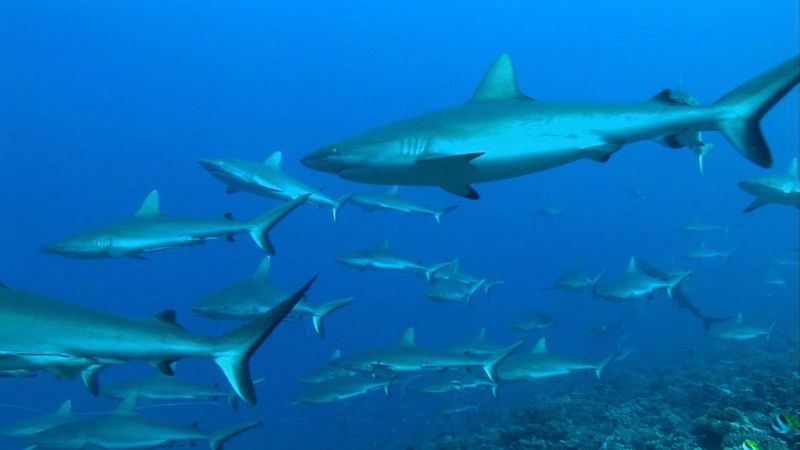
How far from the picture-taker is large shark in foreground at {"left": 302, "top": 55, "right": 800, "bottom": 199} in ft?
13.1

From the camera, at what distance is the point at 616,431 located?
31.3 ft

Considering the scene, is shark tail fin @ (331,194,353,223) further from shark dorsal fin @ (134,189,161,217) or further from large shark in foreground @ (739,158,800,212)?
large shark in foreground @ (739,158,800,212)

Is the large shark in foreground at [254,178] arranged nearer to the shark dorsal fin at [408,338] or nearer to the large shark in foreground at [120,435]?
the shark dorsal fin at [408,338]

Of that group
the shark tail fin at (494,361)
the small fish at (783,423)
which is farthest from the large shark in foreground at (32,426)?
the small fish at (783,423)

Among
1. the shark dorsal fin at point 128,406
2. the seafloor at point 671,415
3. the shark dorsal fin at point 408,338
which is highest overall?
the shark dorsal fin at point 128,406

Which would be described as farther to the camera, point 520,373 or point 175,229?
point 520,373

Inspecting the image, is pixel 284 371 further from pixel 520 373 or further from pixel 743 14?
pixel 743 14

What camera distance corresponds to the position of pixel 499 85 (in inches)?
194

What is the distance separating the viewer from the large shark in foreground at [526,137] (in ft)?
13.1

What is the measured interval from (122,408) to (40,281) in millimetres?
82545

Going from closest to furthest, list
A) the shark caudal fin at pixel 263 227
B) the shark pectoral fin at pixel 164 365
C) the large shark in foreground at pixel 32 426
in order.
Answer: the shark pectoral fin at pixel 164 365 < the shark caudal fin at pixel 263 227 < the large shark in foreground at pixel 32 426

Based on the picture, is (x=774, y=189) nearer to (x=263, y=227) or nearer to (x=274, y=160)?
(x=263, y=227)

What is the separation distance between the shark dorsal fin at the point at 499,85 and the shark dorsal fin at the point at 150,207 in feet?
17.6

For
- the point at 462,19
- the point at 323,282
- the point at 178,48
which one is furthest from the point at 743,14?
the point at 178,48
